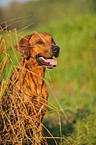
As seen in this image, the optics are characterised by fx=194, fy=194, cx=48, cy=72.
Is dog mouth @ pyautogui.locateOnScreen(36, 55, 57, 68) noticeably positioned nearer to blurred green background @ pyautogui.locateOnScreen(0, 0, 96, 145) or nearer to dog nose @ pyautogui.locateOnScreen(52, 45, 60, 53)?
dog nose @ pyautogui.locateOnScreen(52, 45, 60, 53)

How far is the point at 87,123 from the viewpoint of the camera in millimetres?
3838

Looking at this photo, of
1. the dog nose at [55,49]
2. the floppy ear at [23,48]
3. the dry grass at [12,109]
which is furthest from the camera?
the dog nose at [55,49]

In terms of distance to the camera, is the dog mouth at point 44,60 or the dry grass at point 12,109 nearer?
the dry grass at point 12,109

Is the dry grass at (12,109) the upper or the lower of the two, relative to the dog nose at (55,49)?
lower

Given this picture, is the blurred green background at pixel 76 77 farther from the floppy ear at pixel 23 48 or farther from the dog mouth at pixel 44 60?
the floppy ear at pixel 23 48

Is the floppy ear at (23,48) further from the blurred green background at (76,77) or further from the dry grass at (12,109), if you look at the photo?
the blurred green background at (76,77)

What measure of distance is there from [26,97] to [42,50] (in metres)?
0.87

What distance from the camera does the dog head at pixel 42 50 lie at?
273 centimetres

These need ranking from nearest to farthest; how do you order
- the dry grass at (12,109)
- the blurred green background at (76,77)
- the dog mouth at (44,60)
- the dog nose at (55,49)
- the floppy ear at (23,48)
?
1. the dry grass at (12,109)
2. the floppy ear at (23,48)
3. the dog nose at (55,49)
4. the dog mouth at (44,60)
5. the blurred green background at (76,77)

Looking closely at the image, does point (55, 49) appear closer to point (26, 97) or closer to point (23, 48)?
point (23, 48)

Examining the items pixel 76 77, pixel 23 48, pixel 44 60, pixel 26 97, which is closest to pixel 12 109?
pixel 26 97

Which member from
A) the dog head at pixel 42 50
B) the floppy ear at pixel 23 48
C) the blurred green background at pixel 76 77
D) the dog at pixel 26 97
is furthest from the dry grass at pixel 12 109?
the blurred green background at pixel 76 77

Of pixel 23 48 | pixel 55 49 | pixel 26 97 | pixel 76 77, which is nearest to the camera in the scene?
pixel 26 97

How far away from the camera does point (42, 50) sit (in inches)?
112
